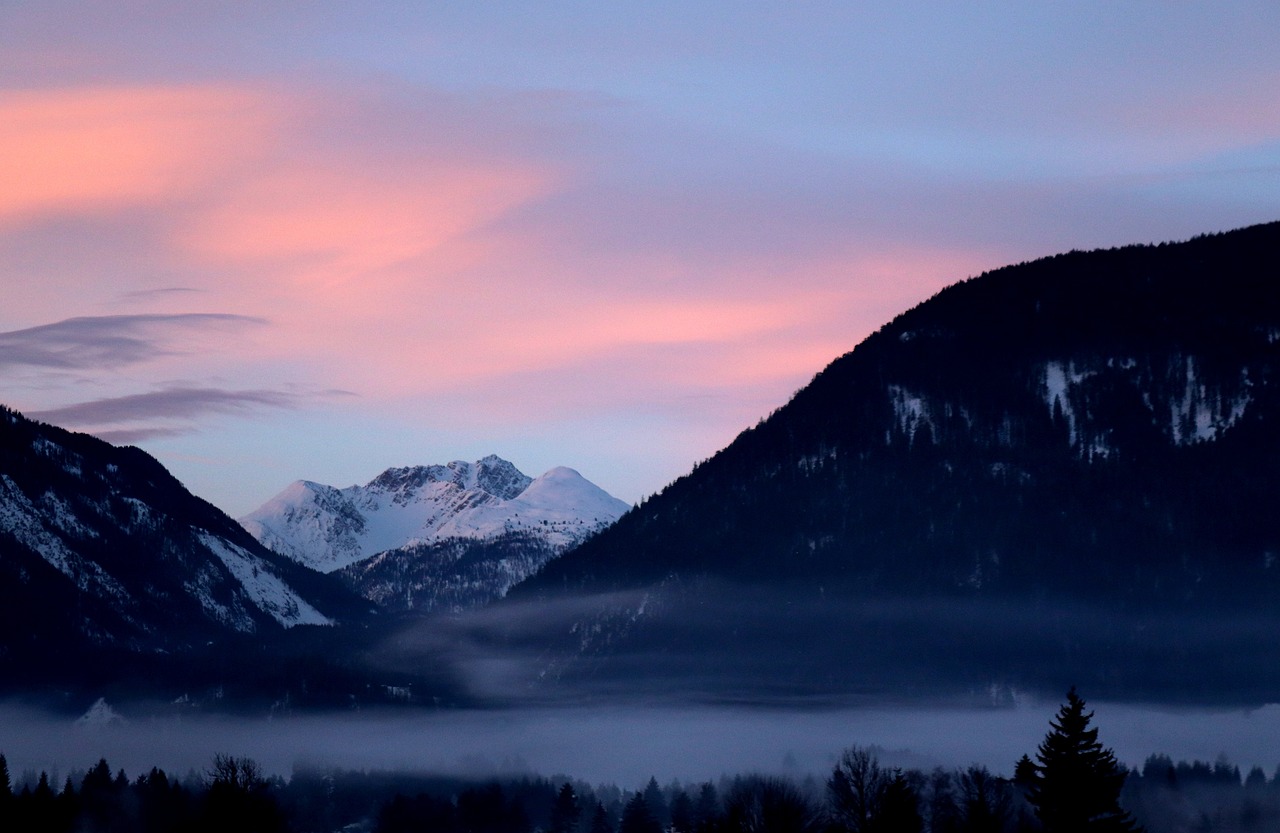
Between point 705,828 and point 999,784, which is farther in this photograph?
point 999,784

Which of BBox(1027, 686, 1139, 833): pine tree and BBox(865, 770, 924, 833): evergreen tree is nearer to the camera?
BBox(1027, 686, 1139, 833): pine tree

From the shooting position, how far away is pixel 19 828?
17962cm

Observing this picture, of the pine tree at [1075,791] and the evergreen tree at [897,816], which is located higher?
the pine tree at [1075,791]

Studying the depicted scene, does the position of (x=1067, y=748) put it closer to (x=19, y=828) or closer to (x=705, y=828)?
(x=705, y=828)

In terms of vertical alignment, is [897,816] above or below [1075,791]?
below

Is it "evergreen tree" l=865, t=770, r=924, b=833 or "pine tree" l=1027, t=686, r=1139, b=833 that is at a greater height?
"pine tree" l=1027, t=686, r=1139, b=833

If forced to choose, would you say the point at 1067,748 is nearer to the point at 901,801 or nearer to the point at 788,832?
the point at 901,801

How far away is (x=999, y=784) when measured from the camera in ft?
639

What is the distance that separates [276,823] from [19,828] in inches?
1107

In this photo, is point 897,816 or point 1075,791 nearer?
point 1075,791

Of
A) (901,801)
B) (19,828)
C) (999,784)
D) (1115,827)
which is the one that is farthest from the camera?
(999,784)

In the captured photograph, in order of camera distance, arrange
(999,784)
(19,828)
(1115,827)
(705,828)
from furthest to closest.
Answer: (999,784) → (19,828) → (705,828) → (1115,827)

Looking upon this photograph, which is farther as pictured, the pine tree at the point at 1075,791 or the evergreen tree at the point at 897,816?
the evergreen tree at the point at 897,816

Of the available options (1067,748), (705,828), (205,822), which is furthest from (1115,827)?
(205,822)
